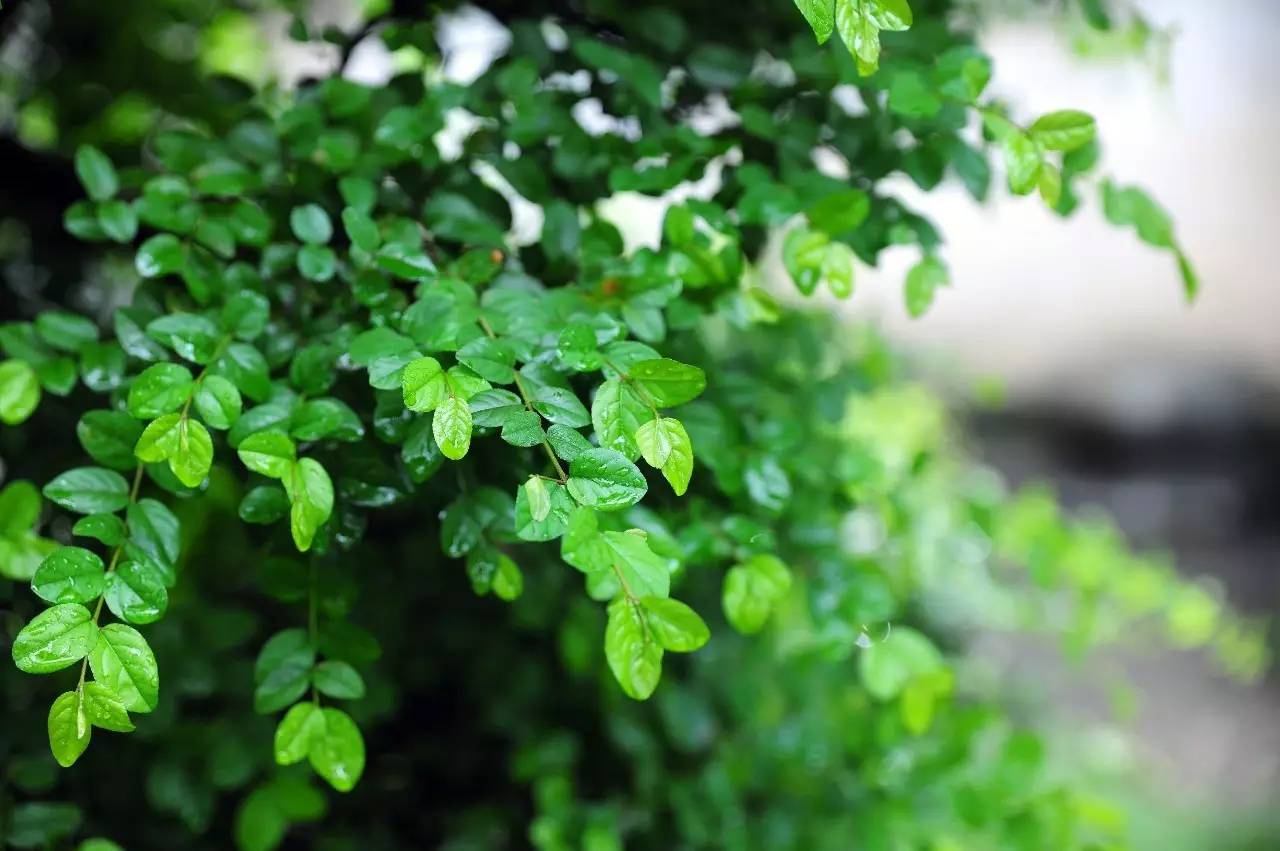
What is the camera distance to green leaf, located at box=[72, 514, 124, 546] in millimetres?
555

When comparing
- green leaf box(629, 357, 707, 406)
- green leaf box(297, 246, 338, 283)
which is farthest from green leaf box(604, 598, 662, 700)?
green leaf box(297, 246, 338, 283)

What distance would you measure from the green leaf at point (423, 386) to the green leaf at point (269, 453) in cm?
9

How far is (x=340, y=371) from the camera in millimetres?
660

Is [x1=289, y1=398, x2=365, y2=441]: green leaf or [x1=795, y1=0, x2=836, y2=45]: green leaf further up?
[x1=795, y1=0, x2=836, y2=45]: green leaf

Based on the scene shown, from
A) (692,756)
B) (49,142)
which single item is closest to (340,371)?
(692,756)

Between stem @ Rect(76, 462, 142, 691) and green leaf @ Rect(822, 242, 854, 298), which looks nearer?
stem @ Rect(76, 462, 142, 691)

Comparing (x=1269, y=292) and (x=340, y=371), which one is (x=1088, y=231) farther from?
(x=340, y=371)

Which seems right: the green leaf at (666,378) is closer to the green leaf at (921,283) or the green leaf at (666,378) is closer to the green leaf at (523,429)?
the green leaf at (523,429)

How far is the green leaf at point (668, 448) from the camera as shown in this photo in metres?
0.51

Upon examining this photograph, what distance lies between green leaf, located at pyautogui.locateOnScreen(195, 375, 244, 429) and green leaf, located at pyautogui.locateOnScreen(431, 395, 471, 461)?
0.50 feet

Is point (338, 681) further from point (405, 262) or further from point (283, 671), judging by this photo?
point (405, 262)

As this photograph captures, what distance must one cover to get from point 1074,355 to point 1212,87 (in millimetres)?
839

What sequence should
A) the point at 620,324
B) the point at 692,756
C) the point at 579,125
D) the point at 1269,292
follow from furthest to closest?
the point at 1269,292 → the point at 692,756 → the point at 579,125 → the point at 620,324

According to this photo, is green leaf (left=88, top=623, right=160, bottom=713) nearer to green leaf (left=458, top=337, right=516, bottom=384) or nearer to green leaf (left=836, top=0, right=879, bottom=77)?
green leaf (left=458, top=337, right=516, bottom=384)
